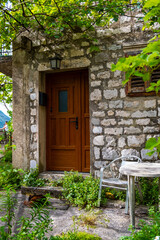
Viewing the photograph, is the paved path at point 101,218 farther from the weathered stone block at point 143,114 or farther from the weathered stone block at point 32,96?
the weathered stone block at point 32,96

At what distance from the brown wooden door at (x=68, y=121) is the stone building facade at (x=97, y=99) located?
17 cm

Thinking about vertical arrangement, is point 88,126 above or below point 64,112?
below

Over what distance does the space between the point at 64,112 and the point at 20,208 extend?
2.06 metres

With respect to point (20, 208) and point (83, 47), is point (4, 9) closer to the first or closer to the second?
point (83, 47)

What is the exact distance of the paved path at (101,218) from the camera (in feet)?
8.13

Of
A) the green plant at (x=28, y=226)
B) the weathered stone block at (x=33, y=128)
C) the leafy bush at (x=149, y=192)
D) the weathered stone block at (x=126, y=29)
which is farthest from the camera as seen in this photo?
the weathered stone block at (x=33, y=128)

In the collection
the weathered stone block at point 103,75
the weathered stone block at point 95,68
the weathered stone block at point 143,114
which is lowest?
the weathered stone block at point 143,114

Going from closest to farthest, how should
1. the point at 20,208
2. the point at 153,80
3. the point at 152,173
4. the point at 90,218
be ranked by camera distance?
the point at 152,173
the point at 90,218
the point at 20,208
the point at 153,80

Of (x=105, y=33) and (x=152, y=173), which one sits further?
(x=105, y=33)

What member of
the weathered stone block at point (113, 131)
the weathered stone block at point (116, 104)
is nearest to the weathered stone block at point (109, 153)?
the weathered stone block at point (113, 131)

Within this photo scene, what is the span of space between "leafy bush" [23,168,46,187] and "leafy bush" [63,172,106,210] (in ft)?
1.71

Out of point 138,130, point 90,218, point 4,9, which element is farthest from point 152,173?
point 4,9

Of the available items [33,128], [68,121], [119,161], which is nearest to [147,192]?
[119,161]

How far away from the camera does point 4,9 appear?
4.00 m
